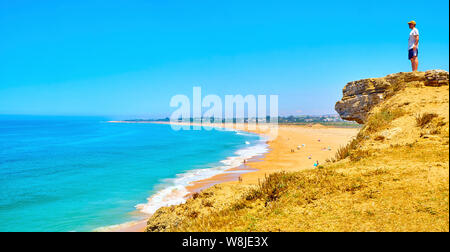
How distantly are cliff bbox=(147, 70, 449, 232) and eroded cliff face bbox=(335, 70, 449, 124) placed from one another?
6 cm

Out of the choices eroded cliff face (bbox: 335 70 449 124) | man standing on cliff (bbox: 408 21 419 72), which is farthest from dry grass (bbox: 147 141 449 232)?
man standing on cliff (bbox: 408 21 419 72)

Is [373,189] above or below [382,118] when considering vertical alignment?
below

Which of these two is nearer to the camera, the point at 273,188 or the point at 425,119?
the point at 273,188

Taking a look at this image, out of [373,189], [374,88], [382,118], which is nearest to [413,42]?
[374,88]

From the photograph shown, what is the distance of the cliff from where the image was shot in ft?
15.7

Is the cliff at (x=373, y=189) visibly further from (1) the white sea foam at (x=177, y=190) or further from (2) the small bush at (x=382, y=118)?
(1) the white sea foam at (x=177, y=190)

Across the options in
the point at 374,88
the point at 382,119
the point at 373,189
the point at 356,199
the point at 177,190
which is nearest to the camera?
the point at 356,199

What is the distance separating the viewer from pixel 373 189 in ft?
18.4

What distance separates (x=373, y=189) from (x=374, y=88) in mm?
7701

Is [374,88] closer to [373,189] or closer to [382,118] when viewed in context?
[382,118]
